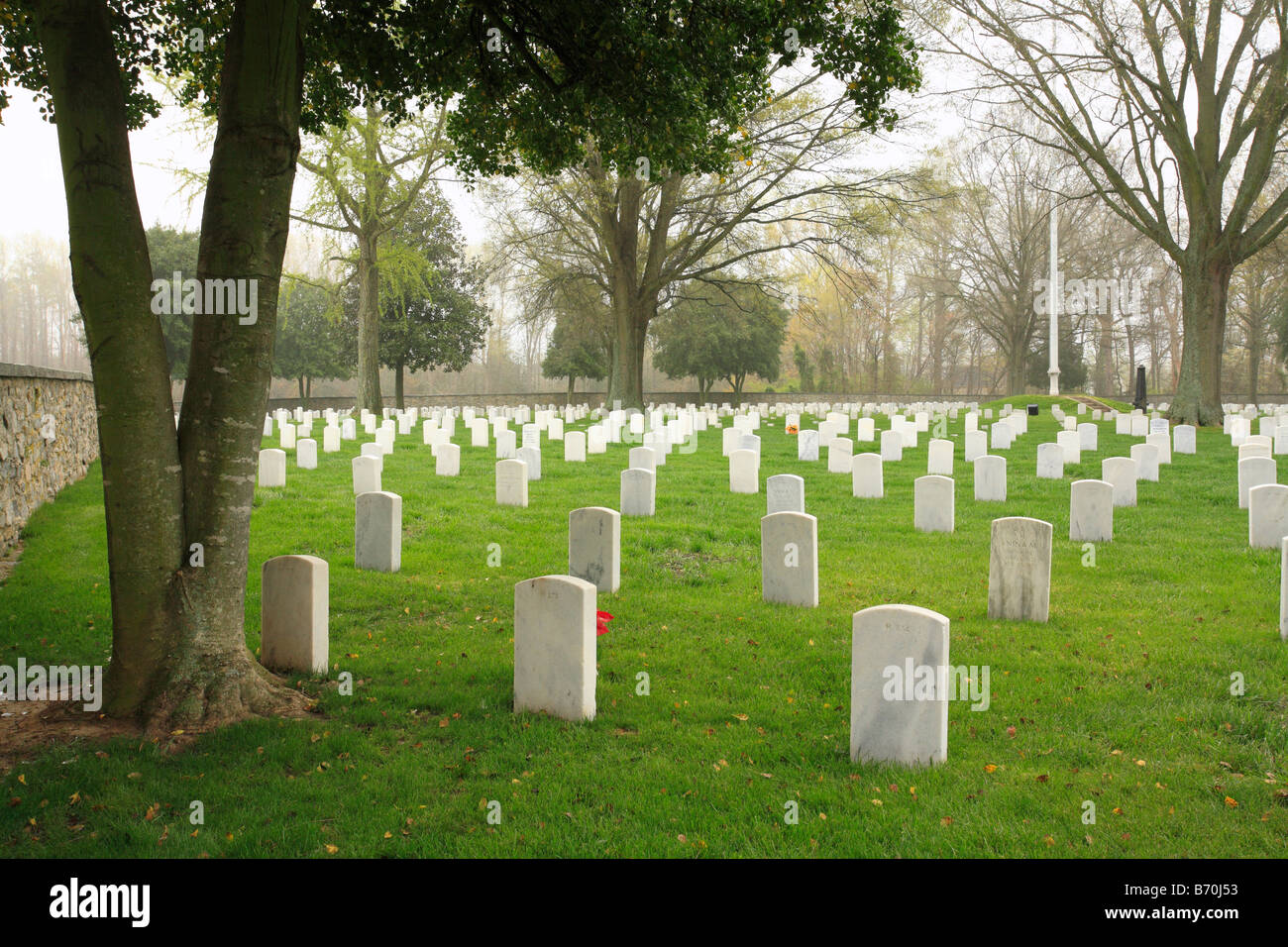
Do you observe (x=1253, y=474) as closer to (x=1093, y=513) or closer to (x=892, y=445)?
(x=1093, y=513)

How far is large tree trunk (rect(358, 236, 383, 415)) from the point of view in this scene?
3003 cm

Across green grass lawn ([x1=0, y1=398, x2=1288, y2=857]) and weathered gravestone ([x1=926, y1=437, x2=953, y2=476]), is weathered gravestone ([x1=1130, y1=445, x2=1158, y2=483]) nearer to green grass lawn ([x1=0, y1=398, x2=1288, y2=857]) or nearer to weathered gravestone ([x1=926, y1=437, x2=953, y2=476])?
weathered gravestone ([x1=926, y1=437, x2=953, y2=476])

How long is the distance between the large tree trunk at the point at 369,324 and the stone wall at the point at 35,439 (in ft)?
50.0

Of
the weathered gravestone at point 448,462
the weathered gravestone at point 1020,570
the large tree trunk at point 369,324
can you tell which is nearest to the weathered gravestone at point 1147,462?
the weathered gravestone at point 1020,570

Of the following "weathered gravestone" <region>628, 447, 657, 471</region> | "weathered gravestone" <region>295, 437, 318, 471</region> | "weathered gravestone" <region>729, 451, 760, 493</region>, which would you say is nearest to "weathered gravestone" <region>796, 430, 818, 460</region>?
"weathered gravestone" <region>729, 451, 760, 493</region>

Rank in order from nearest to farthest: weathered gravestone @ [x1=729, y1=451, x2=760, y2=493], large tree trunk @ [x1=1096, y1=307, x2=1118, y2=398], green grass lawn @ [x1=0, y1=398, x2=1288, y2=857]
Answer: green grass lawn @ [x1=0, y1=398, x2=1288, y2=857], weathered gravestone @ [x1=729, y1=451, x2=760, y2=493], large tree trunk @ [x1=1096, y1=307, x2=1118, y2=398]

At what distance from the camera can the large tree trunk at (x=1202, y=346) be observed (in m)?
24.5

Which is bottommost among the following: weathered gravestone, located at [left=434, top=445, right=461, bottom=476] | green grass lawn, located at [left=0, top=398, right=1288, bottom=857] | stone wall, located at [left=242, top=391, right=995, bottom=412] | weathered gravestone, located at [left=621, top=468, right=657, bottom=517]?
green grass lawn, located at [left=0, top=398, right=1288, bottom=857]

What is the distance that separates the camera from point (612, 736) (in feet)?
15.4

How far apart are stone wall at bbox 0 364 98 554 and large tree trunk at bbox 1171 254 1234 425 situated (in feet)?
88.7

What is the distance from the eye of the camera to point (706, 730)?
187 inches

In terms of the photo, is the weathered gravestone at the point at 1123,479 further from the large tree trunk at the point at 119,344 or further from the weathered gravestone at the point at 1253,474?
the large tree trunk at the point at 119,344
